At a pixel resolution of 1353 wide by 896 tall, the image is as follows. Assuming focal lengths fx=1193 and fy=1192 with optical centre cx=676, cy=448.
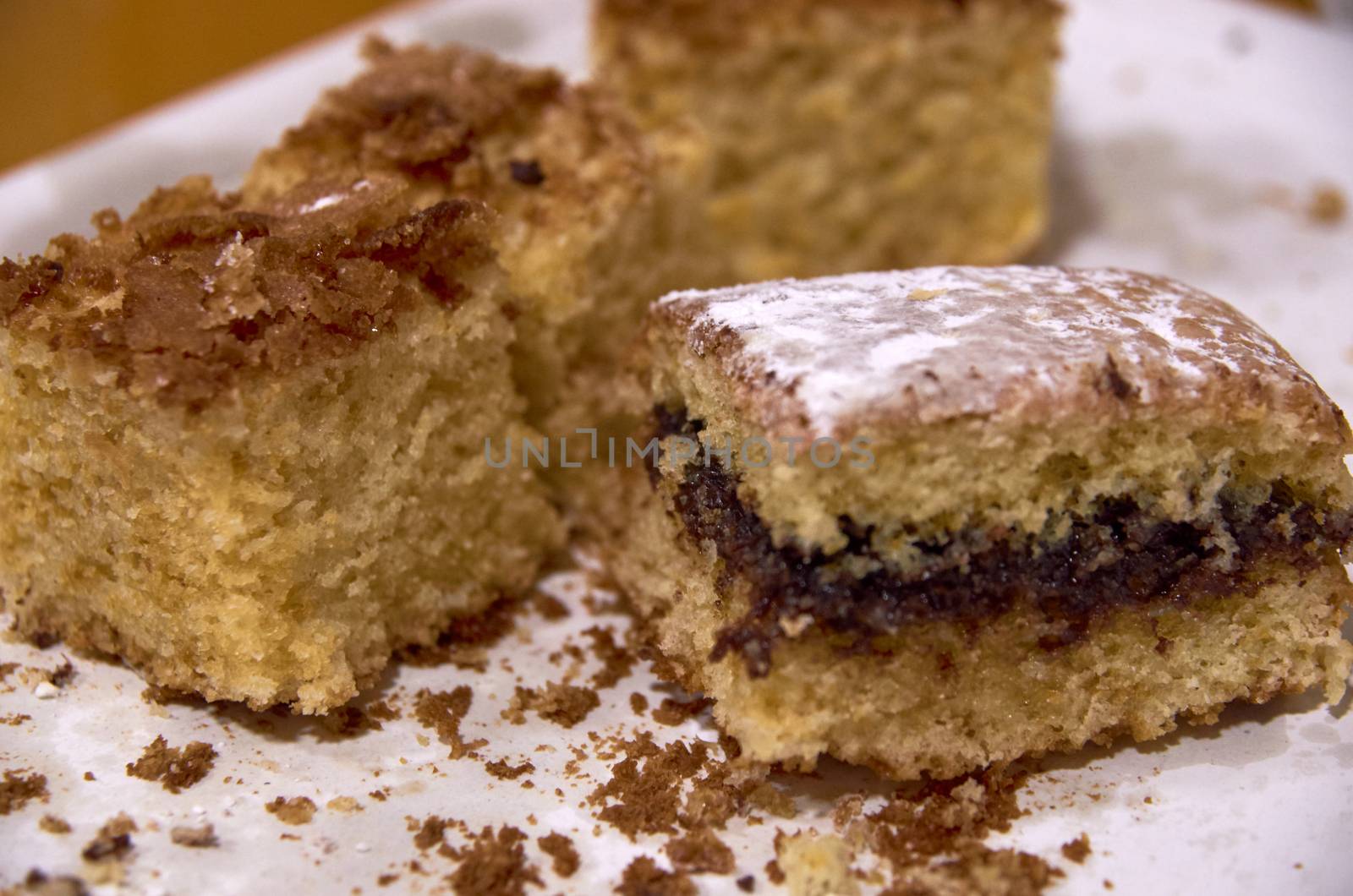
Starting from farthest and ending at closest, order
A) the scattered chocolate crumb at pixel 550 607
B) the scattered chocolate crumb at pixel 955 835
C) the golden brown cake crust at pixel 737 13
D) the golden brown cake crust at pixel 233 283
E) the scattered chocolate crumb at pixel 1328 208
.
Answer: the scattered chocolate crumb at pixel 1328 208 → the golden brown cake crust at pixel 737 13 → the scattered chocolate crumb at pixel 550 607 → the golden brown cake crust at pixel 233 283 → the scattered chocolate crumb at pixel 955 835

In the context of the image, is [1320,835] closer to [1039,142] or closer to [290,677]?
[290,677]

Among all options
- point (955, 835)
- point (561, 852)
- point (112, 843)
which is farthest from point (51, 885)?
point (955, 835)

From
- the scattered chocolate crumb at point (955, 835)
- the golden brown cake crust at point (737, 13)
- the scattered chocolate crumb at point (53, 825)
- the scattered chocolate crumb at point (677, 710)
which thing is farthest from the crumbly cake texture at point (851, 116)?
the scattered chocolate crumb at point (53, 825)

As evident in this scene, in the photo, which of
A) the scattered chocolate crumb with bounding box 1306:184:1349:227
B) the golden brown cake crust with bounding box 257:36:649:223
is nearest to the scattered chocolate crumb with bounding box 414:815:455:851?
the golden brown cake crust with bounding box 257:36:649:223

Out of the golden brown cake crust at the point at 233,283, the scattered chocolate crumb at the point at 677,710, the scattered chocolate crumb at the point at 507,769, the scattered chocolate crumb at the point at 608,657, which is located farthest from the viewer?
the scattered chocolate crumb at the point at 608,657

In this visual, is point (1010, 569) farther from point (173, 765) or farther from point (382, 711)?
point (173, 765)

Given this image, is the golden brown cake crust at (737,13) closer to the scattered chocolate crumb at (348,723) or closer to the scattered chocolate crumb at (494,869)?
the scattered chocolate crumb at (348,723)

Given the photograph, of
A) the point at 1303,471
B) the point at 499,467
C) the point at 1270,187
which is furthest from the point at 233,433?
the point at 1270,187

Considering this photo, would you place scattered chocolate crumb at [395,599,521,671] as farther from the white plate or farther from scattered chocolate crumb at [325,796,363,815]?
scattered chocolate crumb at [325,796,363,815]
